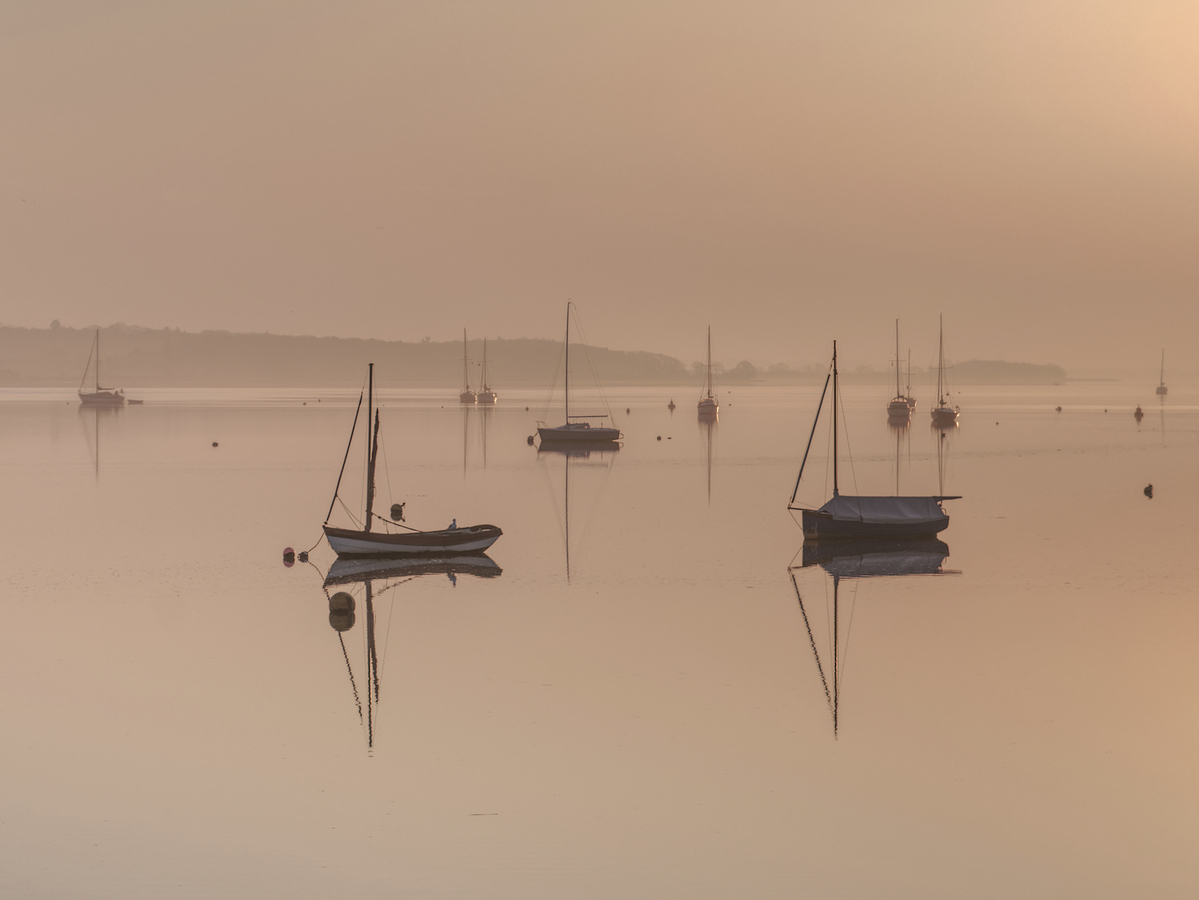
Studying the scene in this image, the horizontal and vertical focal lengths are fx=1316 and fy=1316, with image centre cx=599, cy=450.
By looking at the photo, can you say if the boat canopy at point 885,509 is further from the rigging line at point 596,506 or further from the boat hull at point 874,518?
the rigging line at point 596,506

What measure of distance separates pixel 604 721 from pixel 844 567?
2729 centimetres

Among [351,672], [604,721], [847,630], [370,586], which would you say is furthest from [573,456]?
[604,721]

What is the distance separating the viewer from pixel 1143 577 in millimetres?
56062

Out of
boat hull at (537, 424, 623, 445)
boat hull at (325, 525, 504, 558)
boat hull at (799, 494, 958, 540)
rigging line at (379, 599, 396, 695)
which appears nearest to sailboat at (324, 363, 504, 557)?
boat hull at (325, 525, 504, 558)

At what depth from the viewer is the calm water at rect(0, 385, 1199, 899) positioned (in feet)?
81.0

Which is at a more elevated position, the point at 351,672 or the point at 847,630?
the point at 847,630

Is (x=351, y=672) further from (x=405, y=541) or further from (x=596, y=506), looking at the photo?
(x=596, y=506)

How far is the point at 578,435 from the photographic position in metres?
157

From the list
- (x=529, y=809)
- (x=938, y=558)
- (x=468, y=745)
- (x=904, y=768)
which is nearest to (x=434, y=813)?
(x=529, y=809)

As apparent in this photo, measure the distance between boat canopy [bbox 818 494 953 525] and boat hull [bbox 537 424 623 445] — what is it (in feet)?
299

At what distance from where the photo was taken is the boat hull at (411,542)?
189 feet

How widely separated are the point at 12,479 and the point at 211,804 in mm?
86104

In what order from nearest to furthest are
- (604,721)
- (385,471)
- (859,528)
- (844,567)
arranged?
1. (604,721)
2. (844,567)
3. (859,528)
4. (385,471)

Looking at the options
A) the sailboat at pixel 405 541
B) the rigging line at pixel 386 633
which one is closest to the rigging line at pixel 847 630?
the rigging line at pixel 386 633
